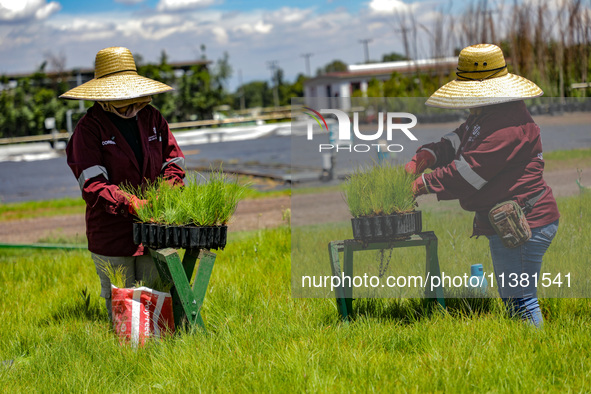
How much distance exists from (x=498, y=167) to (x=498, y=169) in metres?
0.01

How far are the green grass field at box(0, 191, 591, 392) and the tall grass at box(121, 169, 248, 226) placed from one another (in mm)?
671

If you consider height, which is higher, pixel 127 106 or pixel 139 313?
pixel 127 106

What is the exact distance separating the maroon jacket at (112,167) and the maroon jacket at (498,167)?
1645 mm

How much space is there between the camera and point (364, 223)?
11.5 ft

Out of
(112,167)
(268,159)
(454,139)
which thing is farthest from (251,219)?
(268,159)

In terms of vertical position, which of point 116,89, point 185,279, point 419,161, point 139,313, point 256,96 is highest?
point 256,96

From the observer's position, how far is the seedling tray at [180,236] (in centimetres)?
337

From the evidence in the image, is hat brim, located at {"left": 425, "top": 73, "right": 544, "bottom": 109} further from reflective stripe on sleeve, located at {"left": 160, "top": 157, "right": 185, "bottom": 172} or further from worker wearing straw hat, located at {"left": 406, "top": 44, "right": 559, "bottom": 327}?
reflective stripe on sleeve, located at {"left": 160, "top": 157, "right": 185, "bottom": 172}

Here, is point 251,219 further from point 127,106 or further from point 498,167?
point 498,167

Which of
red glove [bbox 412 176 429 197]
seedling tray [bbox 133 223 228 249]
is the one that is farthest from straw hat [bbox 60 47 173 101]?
red glove [bbox 412 176 429 197]

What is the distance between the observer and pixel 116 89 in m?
3.55

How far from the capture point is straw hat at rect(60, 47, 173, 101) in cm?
351

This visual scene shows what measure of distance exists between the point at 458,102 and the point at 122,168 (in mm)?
1964

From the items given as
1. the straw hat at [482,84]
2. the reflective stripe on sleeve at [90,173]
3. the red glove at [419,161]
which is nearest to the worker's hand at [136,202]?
the reflective stripe on sleeve at [90,173]
